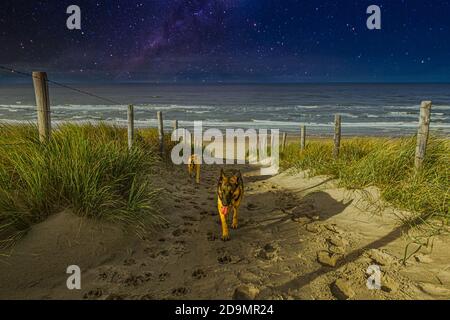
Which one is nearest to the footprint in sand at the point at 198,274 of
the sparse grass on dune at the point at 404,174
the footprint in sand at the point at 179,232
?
the footprint in sand at the point at 179,232

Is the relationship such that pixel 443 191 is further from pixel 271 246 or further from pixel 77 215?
pixel 77 215

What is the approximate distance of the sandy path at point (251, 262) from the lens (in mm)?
3385

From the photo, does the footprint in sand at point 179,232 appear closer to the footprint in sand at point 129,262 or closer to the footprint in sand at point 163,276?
the footprint in sand at point 129,262

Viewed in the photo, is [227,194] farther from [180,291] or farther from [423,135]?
[423,135]

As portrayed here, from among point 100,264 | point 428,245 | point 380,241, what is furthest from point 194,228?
point 428,245

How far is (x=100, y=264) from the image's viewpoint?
155 inches

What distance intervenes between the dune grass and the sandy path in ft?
0.91

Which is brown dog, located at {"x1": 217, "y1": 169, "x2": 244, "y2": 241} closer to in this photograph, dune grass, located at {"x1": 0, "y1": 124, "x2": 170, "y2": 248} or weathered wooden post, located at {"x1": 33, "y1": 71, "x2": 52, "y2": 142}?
dune grass, located at {"x1": 0, "y1": 124, "x2": 170, "y2": 248}

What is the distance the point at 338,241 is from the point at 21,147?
5.39 meters

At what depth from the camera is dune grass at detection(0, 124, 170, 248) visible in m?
4.11

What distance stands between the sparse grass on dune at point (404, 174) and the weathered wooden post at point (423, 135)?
0.20m
